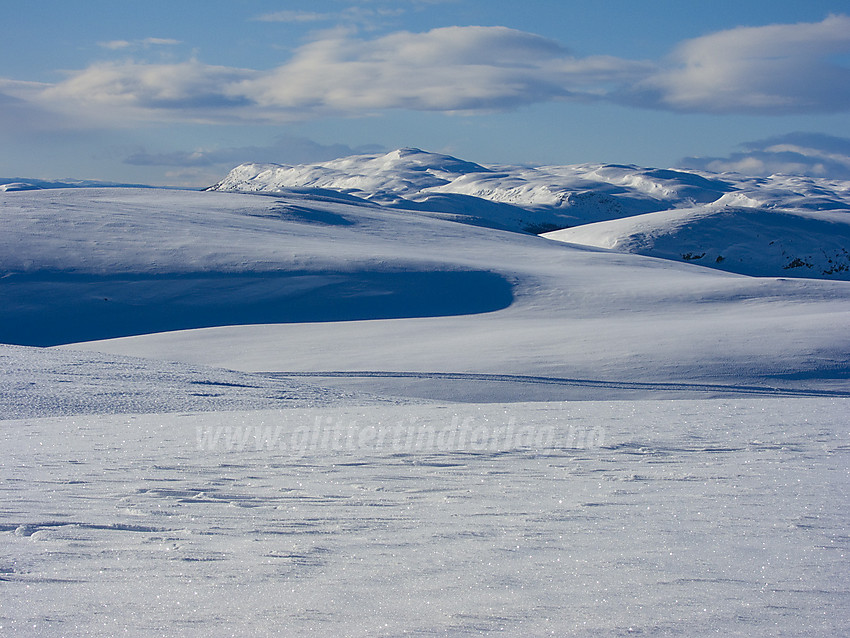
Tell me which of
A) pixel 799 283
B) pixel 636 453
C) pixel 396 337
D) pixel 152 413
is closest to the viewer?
pixel 636 453

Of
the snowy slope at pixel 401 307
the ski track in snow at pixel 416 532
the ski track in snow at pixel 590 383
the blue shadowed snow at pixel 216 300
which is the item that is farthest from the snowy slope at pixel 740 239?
the ski track in snow at pixel 416 532

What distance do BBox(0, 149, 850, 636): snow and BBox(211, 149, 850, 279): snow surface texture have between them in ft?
68.5

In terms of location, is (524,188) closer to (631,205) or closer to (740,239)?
(631,205)

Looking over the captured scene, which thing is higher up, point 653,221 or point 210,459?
point 653,221

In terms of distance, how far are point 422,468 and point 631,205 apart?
10516 centimetres

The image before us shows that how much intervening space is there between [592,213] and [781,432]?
305 feet

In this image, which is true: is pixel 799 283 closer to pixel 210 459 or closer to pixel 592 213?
pixel 210 459

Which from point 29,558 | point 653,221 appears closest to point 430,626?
point 29,558

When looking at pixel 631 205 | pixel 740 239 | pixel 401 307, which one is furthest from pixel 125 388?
pixel 631 205

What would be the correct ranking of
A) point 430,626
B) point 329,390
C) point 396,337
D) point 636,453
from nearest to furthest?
1. point 430,626
2. point 636,453
3. point 329,390
4. point 396,337

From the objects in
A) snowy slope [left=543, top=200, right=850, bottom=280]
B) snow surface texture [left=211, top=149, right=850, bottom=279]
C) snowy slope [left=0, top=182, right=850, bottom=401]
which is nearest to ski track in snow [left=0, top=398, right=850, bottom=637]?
snowy slope [left=0, top=182, right=850, bottom=401]

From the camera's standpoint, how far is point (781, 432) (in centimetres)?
561

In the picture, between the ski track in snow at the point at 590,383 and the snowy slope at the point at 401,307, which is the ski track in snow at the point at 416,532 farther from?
the snowy slope at the point at 401,307

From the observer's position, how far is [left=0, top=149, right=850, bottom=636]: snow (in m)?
2.43
